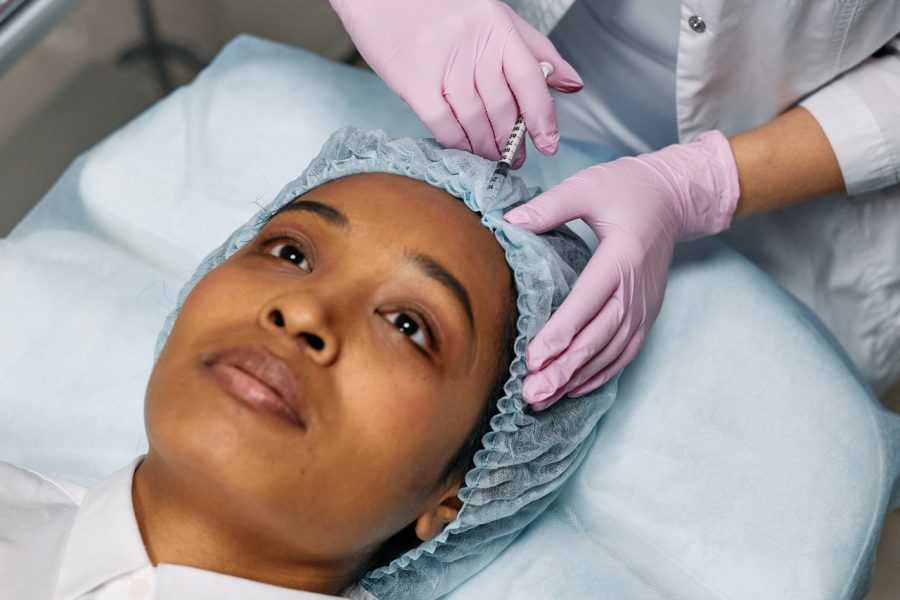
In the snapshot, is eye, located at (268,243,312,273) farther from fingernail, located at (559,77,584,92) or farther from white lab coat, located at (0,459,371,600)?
fingernail, located at (559,77,584,92)

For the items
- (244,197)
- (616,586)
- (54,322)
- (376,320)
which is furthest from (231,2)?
(616,586)

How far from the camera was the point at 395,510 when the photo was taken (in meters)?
A: 1.07

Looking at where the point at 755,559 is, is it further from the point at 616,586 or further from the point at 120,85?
the point at 120,85

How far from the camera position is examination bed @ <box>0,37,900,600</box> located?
1.31m

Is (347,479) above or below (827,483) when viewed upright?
above

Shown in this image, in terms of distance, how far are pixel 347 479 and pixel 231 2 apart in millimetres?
1560

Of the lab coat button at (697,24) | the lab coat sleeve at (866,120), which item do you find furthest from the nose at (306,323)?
the lab coat sleeve at (866,120)

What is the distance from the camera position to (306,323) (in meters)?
0.98

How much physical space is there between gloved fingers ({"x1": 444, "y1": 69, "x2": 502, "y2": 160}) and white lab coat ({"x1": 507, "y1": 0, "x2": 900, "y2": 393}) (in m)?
0.26

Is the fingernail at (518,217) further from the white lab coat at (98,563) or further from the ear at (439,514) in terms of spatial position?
the white lab coat at (98,563)

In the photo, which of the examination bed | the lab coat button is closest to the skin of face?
the examination bed

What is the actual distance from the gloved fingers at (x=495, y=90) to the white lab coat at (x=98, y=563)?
2.20 ft

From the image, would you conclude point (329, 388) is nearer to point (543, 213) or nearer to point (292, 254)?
point (292, 254)

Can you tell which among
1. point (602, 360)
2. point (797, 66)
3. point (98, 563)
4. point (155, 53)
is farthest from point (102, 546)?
point (155, 53)
